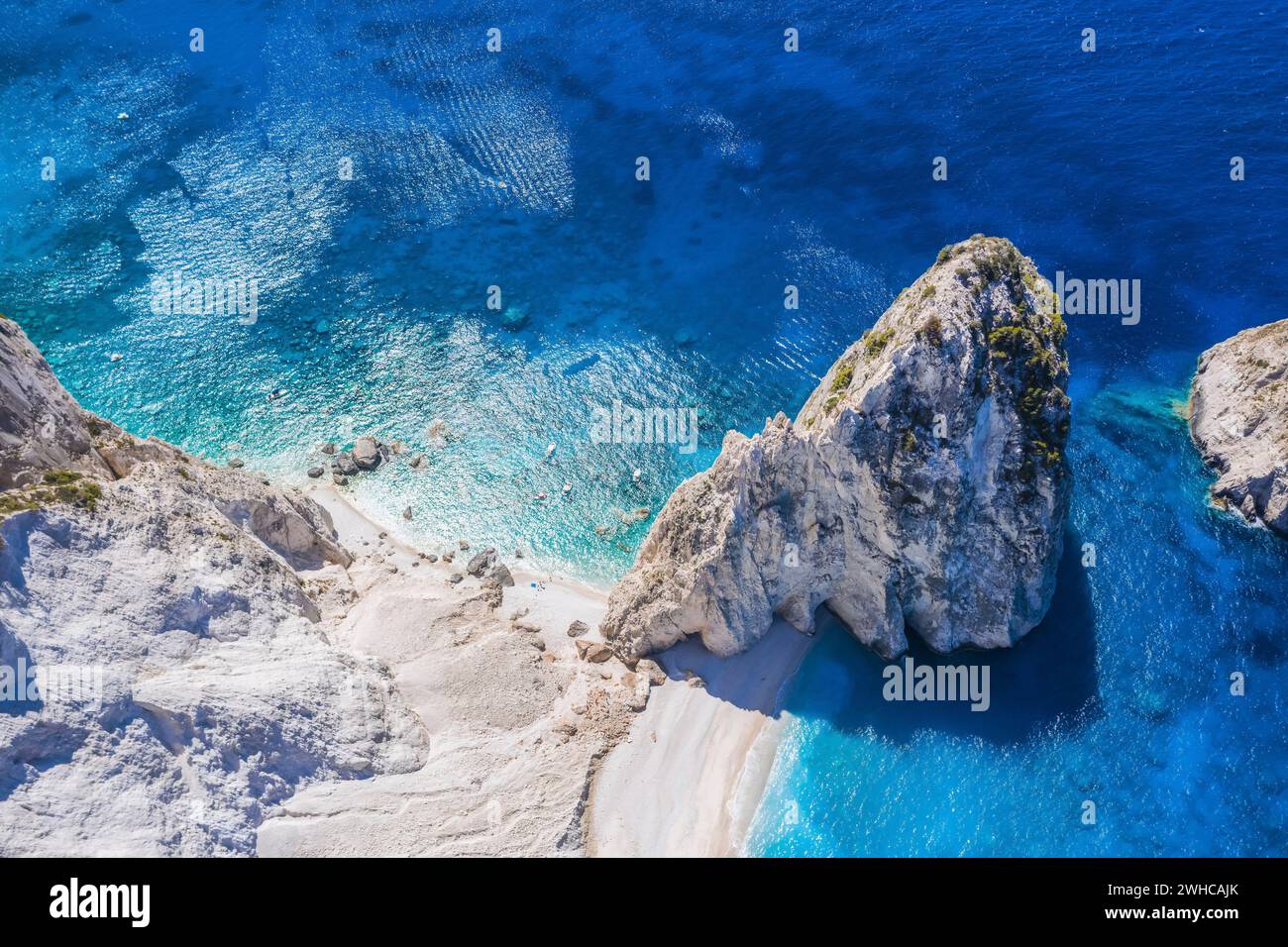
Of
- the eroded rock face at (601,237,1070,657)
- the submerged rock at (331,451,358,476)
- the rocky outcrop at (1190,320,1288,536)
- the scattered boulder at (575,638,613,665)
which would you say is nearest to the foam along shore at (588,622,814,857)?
the eroded rock face at (601,237,1070,657)

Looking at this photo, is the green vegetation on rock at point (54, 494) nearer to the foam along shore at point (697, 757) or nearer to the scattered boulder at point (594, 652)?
the scattered boulder at point (594, 652)

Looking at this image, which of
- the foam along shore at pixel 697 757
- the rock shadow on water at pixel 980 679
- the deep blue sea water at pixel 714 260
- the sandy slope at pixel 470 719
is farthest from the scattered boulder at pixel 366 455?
the rock shadow on water at pixel 980 679

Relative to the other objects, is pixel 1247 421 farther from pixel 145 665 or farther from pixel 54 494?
pixel 54 494

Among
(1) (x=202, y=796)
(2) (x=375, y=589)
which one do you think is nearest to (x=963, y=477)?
(2) (x=375, y=589)

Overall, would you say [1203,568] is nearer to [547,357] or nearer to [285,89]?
[547,357]

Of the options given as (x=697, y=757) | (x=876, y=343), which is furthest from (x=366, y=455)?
(x=876, y=343)

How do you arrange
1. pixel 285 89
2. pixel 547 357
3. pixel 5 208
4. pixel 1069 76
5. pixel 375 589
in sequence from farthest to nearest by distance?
1. pixel 285 89
2. pixel 1069 76
3. pixel 5 208
4. pixel 547 357
5. pixel 375 589

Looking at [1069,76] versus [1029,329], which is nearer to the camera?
[1029,329]
